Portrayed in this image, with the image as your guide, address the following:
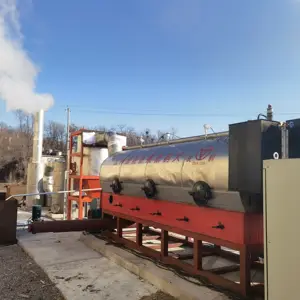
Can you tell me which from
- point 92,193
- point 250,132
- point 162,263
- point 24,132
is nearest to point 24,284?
point 162,263

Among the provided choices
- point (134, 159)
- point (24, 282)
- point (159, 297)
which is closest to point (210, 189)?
point (159, 297)

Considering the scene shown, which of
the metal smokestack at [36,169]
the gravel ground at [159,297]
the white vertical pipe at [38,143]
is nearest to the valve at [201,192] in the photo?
the gravel ground at [159,297]

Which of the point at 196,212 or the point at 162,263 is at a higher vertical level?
the point at 196,212

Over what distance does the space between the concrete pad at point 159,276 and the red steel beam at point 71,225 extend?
0.51m

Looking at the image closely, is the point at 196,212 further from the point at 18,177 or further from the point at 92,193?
the point at 18,177

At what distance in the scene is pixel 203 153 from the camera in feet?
15.2

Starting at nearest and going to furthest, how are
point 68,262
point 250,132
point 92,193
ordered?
point 250,132
point 68,262
point 92,193

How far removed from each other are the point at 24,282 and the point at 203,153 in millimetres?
3258

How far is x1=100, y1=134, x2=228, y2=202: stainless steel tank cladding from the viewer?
4.33m

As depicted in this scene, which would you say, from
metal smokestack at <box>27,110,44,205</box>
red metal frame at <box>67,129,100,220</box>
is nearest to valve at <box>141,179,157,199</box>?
red metal frame at <box>67,129,100,220</box>

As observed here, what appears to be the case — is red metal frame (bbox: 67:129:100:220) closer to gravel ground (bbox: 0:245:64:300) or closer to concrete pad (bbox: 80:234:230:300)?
concrete pad (bbox: 80:234:230:300)

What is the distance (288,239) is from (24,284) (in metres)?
3.99

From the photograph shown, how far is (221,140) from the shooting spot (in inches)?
178

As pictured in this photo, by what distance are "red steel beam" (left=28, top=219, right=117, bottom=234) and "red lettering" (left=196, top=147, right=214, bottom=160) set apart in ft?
11.1
